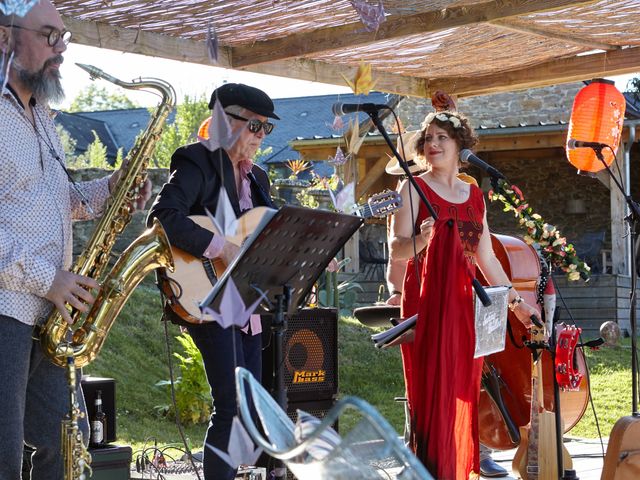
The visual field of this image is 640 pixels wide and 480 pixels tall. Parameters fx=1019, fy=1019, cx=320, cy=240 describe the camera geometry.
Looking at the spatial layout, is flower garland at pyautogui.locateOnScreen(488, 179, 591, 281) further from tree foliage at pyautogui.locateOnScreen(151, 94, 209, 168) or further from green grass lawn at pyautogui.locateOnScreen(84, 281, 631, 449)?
tree foliage at pyautogui.locateOnScreen(151, 94, 209, 168)

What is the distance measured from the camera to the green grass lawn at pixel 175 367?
26.6ft

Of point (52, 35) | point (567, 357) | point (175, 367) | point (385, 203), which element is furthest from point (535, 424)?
point (175, 367)

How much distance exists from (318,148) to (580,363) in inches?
436

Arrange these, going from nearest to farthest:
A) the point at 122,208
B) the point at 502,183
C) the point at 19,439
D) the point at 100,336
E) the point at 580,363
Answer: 1. the point at 19,439
2. the point at 100,336
3. the point at 122,208
4. the point at 502,183
5. the point at 580,363

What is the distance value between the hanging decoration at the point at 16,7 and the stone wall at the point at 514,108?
14.3m

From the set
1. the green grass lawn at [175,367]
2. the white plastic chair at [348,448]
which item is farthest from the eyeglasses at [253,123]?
the green grass lawn at [175,367]

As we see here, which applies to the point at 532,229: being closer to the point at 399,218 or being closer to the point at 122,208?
the point at 399,218

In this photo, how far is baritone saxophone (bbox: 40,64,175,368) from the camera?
307 cm

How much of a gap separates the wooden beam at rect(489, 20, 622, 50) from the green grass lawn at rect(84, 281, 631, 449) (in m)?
2.97

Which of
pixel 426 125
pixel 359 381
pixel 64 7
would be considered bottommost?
A: pixel 359 381

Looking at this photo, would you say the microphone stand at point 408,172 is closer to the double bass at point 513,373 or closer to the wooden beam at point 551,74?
the double bass at point 513,373

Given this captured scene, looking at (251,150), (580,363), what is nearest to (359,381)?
(580,363)

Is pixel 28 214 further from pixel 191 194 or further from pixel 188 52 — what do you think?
pixel 188 52

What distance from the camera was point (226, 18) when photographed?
18.3ft
